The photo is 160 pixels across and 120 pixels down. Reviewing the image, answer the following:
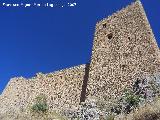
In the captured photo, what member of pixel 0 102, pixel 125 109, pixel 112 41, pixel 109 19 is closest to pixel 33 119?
pixel 125 109

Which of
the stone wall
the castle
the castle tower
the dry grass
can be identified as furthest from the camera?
the stone wall

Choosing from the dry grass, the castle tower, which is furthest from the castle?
the dry grass

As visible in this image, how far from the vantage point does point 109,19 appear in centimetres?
2470

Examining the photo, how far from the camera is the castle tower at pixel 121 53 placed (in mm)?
20625

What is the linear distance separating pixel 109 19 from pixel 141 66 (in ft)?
17.3

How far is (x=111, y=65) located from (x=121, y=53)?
3.10 feet

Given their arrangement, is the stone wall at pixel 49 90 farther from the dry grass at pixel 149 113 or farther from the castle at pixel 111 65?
the dry grass at pixel 149 113

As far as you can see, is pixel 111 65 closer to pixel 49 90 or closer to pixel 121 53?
pixel 121 53

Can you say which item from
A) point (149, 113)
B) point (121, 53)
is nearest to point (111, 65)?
point (121, 53)

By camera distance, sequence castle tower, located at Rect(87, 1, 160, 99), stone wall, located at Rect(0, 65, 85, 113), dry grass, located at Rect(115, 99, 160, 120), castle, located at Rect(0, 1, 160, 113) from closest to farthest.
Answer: dry grass, located at Rect(115, 99, 160, 120) < castle tower, located at Rect(87, 1, 160, 99) < castle, located at Rect(0, 1, 160, 113) < stone wall, located at Rect(0, 65, 85, 113)

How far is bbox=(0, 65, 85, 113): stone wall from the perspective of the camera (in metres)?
25.8

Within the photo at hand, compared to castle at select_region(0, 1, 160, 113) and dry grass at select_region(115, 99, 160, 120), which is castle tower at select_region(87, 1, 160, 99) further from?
dry grass at select_region(115, 99, 160, 120)

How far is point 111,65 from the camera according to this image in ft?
74.4

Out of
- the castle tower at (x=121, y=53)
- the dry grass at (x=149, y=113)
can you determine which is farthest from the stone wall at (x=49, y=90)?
the dry grass at (x=149, y=113)
